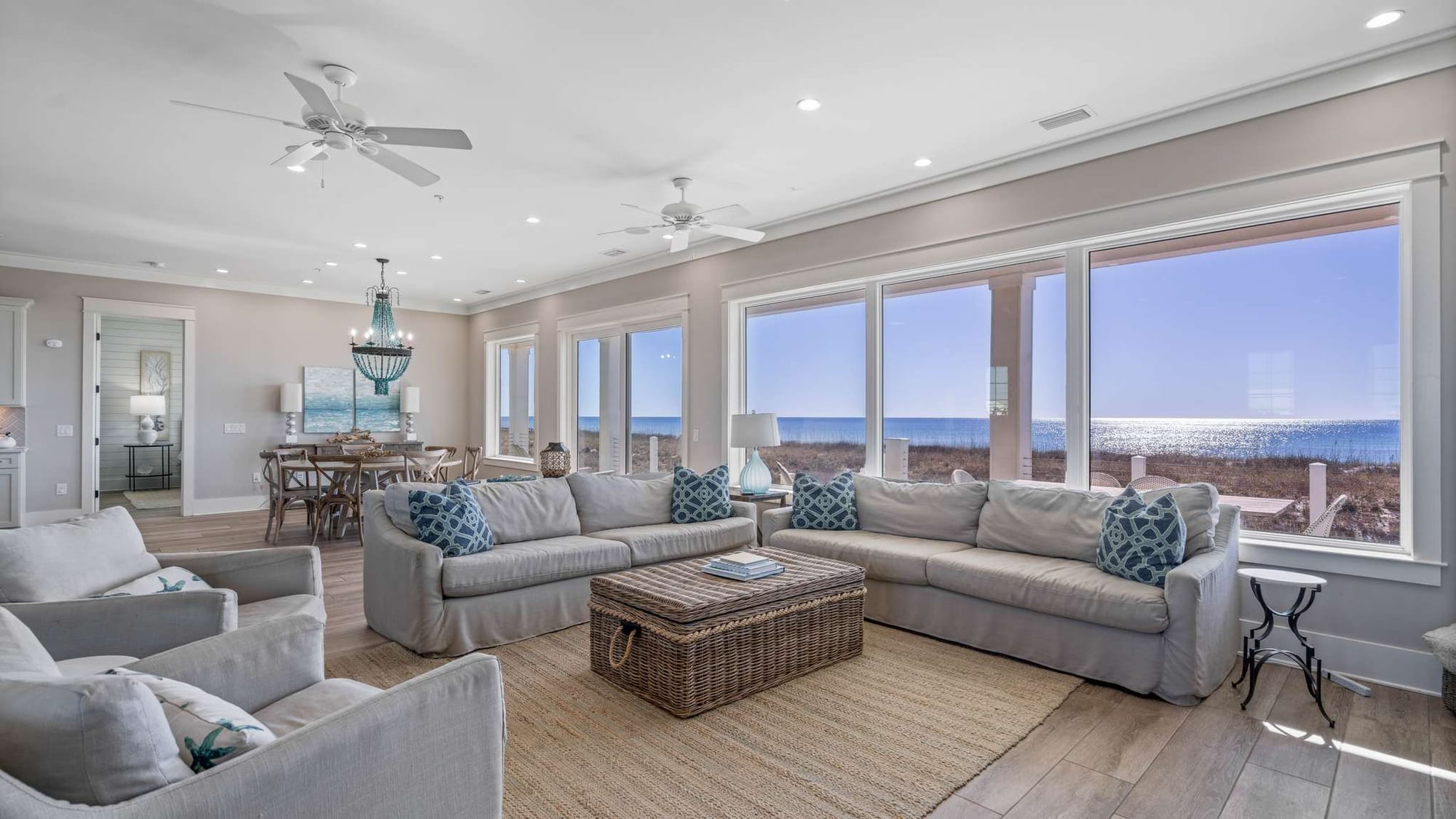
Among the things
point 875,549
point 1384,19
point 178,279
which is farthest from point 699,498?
point 178,279

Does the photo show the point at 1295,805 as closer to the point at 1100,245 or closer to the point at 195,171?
the point at 1100,245

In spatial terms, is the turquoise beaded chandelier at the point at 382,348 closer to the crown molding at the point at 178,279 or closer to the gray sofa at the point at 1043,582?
the crown molding at the point at 178,279

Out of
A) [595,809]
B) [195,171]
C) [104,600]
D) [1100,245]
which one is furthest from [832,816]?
[195,171]

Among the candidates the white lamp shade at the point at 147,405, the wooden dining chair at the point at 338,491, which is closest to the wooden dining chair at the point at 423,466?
the wooden dining chair at the point at 338,491

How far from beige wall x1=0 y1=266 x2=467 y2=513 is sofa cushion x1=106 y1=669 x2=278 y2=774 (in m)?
8.43

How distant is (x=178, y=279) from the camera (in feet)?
26.2

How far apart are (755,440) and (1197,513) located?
2890 millimetres

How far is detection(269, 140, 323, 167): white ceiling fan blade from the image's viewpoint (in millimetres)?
3395

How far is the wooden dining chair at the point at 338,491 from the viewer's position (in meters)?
6.39

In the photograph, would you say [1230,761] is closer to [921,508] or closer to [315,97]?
[921,508]

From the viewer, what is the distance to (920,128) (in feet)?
13.1

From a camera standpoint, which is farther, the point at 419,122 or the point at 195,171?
the point at 195,171

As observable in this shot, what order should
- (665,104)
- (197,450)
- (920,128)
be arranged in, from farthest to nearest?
(197,450) → (920,128) → (665,104)

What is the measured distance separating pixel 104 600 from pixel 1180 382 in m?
4.99
